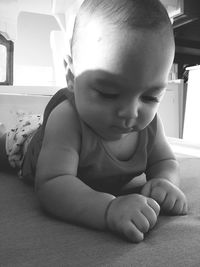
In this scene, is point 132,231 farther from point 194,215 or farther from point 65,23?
point 65,23

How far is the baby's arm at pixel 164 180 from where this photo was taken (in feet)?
1.37

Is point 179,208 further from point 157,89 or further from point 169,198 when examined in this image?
point 157,89

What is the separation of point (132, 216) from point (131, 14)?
0.24m

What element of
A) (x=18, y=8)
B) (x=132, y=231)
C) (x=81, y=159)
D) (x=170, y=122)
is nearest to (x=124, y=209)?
(x=132, y=231)

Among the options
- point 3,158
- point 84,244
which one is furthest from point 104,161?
point 3,158

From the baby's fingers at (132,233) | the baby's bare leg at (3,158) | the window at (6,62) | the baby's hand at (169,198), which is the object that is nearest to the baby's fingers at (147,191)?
the baby's hand at (169,198)

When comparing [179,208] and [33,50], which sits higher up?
[33,50]

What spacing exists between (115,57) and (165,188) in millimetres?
188

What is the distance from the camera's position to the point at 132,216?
333mm

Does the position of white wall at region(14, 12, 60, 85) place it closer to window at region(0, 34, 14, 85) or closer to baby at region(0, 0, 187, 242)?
window at region(0, 34, 14, 85)

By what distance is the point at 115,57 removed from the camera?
0.37 m

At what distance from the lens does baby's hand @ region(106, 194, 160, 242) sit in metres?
0.32

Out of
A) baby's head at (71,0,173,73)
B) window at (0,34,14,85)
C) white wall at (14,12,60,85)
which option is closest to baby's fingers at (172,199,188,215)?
baby's head at (71,0,173,73)

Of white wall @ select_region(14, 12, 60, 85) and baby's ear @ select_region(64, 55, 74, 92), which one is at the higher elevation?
white wall @ select_region(14, 12, 60, 85)
